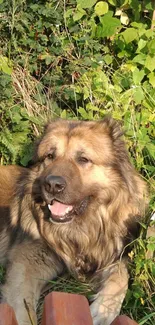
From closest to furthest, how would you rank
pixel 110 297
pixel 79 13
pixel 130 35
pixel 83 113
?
pixel 110 297 < pixel 83 113 < pixel 130 35 < pixel 79 13

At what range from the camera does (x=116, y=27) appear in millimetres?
6504

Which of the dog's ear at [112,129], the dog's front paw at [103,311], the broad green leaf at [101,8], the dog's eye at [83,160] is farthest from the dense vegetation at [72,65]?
the dog's front paw at [103,311]

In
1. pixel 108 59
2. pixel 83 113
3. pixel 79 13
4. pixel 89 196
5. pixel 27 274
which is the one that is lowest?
pixel 27 274

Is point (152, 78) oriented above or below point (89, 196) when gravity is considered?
above

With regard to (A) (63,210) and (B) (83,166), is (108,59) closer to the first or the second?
(B) (83,166)

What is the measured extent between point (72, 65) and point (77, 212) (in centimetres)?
241

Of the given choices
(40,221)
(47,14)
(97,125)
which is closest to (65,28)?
(47,14)

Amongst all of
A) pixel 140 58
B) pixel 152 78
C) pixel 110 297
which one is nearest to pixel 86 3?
pixel 140 58

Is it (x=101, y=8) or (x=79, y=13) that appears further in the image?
(x=101, y=8)

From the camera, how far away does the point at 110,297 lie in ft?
12.9

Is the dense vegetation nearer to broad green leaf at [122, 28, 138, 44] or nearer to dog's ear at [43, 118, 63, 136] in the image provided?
broad green leaf at [122, 28, 138, 44]

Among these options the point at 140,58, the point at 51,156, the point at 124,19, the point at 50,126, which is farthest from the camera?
the point at 124,19

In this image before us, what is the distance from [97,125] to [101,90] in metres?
1.33

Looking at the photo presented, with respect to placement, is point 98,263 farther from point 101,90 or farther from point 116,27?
point 116,27
